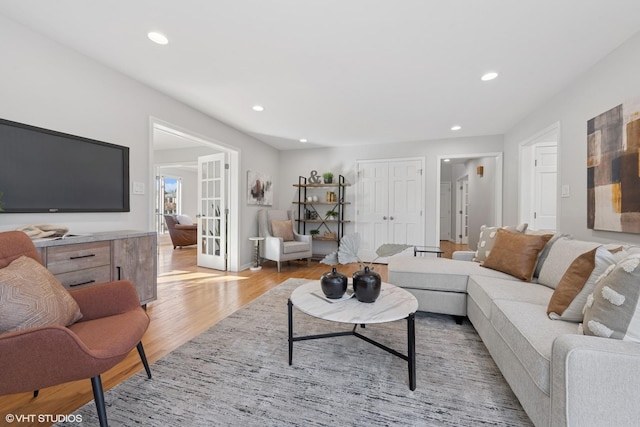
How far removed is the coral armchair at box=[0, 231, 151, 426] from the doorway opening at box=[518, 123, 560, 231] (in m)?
4.57

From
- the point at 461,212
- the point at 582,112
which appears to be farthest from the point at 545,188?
the point at 461,212

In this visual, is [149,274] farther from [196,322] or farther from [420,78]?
[420,78]

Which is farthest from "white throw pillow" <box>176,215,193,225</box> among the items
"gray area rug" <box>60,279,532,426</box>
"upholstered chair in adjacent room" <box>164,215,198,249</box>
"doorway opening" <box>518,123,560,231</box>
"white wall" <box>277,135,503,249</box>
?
"doorway opening" <box>518,123,560,231</box>

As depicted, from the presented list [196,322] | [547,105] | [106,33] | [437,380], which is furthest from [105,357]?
[547,105]

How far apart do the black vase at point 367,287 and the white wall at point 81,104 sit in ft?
7.85

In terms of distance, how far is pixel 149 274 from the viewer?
2506 mm

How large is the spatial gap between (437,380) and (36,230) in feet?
9.28

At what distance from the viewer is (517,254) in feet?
7.21

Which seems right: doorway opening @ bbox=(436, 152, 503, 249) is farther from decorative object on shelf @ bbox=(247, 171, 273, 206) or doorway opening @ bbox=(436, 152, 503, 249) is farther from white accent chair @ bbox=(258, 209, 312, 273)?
decorative object on shelf @ bbox=(247, 171, 273, 206)

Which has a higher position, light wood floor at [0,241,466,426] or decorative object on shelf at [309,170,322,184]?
decorative object on shelf at [309,170,322,184]

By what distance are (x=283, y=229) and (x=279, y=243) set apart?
0.49 m

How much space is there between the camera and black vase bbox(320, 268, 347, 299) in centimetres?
174

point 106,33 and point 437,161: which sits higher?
point 106,33

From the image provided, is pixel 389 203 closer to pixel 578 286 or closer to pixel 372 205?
pixel 372 205
